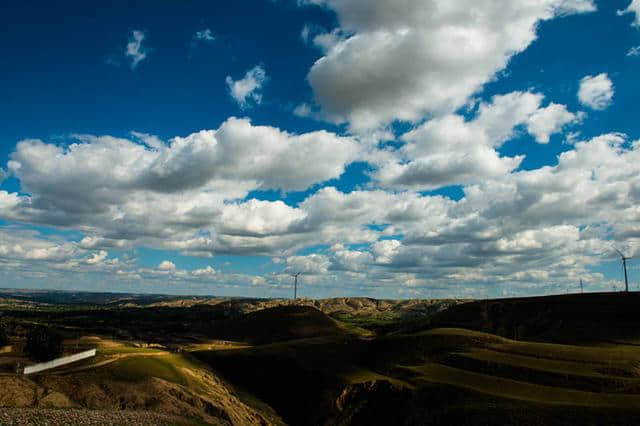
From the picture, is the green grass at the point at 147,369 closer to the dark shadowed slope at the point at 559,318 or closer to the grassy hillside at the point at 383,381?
the grassy hillside at the point at 383,381

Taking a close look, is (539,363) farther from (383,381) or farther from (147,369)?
(147,369)

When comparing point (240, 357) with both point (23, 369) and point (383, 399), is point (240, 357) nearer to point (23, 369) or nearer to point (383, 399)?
point (383, 399)

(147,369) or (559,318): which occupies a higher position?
(559,318)

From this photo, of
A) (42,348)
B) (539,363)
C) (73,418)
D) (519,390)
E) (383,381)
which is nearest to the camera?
(73,418)

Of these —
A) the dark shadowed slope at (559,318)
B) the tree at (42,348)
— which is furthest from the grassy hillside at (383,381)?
the tree at (42,348)

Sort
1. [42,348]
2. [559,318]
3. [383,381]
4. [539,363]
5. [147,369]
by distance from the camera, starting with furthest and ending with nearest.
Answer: [559,318] < [383,381] < [42,348] < [539,363] < [147,369]

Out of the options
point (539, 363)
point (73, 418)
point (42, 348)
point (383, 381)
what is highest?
point (42, 348)

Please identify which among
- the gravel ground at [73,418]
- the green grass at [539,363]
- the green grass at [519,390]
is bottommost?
the green grass at [519,390]

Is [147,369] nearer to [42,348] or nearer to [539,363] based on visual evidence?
[42,348]

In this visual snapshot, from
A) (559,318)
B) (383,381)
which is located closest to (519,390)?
(383,381)

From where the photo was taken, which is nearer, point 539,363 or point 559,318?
point 539,363
